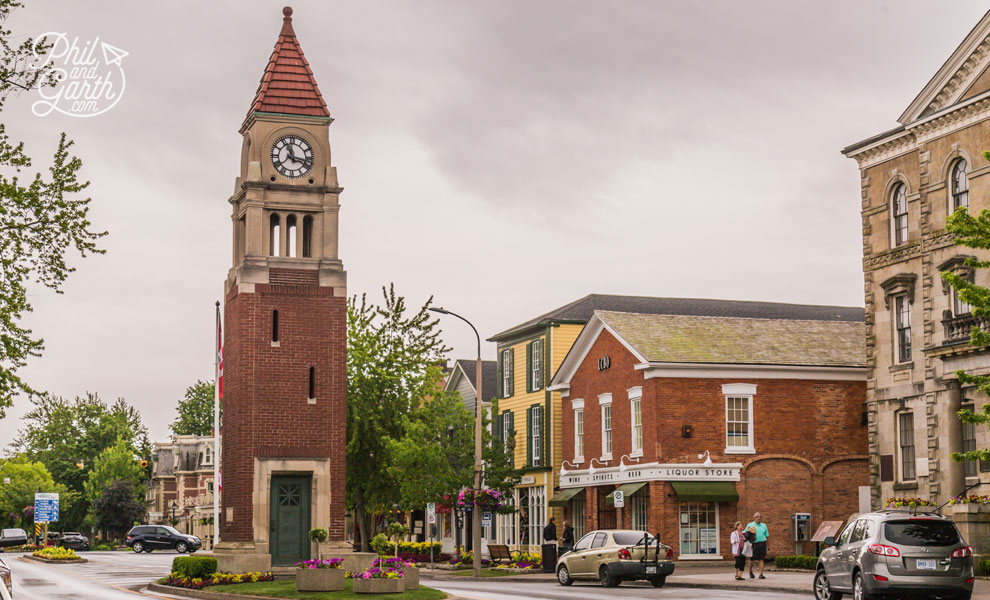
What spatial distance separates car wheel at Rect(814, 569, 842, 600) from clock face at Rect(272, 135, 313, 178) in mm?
21603

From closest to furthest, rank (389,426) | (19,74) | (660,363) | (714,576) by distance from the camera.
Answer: (19,74)
(714,576)
(660,363)
(389,426)

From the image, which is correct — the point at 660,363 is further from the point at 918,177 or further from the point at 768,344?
the point at 918,177

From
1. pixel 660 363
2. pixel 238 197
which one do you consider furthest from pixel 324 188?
pixel 660 363

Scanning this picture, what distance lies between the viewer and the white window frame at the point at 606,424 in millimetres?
48969

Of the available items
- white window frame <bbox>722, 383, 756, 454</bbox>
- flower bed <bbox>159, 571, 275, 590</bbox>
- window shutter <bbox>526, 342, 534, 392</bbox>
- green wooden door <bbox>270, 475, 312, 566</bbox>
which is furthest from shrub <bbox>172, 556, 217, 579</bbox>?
window shutter <bbox>526, 342, 534, 392</bbox>

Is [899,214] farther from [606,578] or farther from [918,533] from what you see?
[918,533]

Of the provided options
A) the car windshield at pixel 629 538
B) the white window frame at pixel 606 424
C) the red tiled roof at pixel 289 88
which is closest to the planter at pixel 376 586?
the car windshield at pixel 629 538

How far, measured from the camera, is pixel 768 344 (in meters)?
47.8

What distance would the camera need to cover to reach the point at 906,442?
40094mm

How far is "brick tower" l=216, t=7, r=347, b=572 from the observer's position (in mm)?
39375

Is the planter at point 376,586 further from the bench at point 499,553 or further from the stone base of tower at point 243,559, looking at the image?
the bench at point 499,553

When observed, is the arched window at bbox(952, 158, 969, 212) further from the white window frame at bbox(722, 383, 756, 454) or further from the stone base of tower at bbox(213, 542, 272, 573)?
the stone base of tower at bbox(213, 542, 272, 573)

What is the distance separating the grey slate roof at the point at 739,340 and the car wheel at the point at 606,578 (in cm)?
1222

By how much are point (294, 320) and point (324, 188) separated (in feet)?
13.4
